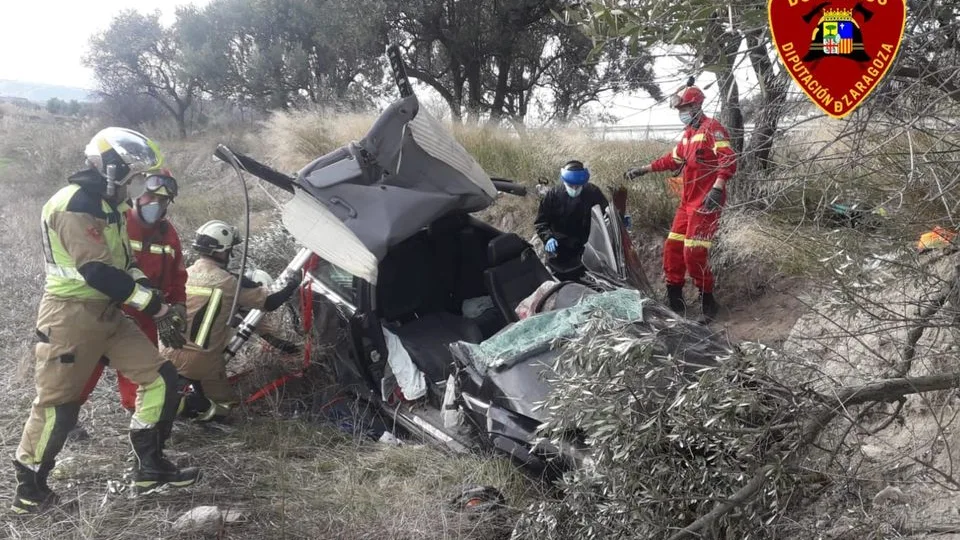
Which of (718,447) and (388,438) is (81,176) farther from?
(718,447)

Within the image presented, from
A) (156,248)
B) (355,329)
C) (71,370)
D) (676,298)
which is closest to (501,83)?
(676,298)

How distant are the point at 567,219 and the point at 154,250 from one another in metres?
3.15

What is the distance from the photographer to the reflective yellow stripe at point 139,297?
3463 mm

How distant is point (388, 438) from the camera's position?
4008 mm

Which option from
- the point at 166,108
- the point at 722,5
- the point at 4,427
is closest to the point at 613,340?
the point at 722,5

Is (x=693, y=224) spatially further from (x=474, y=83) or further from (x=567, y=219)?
(x=474, y=83)

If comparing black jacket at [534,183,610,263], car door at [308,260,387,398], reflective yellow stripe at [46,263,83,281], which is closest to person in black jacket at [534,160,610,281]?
black jacket at [534,183,610,263]

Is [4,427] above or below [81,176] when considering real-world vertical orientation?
below

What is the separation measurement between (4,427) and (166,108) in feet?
85.8

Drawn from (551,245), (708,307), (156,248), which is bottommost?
(708,307)

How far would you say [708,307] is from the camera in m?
5.68

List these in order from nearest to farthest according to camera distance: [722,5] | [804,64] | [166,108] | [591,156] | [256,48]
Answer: [804,64] < [722,5] < [591,156] < [256,48] < [166,108]

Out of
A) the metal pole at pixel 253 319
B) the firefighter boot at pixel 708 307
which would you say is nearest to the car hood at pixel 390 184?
the metal pole at pixel 253 319

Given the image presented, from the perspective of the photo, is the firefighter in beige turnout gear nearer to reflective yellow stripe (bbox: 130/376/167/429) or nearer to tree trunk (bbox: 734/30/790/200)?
reflective yellow stripe (bbox: 130/376/167/429)
